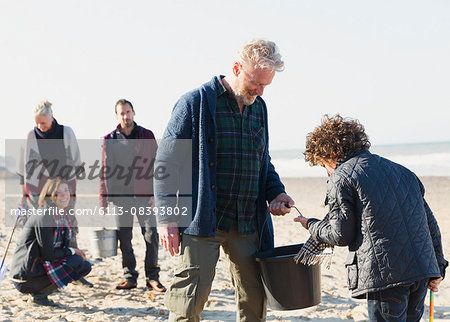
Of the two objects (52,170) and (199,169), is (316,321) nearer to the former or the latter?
(199,169)

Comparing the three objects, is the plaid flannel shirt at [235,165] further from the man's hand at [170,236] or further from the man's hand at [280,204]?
the man's hand at [170,236]

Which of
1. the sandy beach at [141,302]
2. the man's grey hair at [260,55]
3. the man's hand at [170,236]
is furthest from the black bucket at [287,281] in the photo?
the sandy beach at [141,302]

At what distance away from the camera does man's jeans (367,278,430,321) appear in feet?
8.83

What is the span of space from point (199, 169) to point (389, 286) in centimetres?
116

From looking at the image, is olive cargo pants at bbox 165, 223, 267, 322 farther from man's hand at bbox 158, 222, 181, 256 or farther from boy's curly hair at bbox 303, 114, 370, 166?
boy's curly hair at bbox 303, 114, 370, 166

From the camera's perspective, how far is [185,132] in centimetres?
296

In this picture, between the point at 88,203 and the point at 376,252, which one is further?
the point at 88,203

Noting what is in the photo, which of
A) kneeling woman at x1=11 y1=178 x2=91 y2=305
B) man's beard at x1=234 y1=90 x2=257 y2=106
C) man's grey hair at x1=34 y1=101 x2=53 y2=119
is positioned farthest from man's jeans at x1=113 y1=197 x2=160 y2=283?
man's beard at x1=234 y1=90 x2=257 y2=106

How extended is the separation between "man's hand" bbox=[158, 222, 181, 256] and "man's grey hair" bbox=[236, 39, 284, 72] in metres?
0.97

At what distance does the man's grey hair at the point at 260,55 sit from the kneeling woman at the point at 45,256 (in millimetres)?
2601

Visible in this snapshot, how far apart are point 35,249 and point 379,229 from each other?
10.4 feet

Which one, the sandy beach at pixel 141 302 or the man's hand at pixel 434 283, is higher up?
the man's hand at pixel 434 283

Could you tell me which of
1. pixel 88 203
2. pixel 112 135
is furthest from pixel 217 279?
pixel 88 203

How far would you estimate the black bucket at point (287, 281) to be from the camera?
302 centimetres
